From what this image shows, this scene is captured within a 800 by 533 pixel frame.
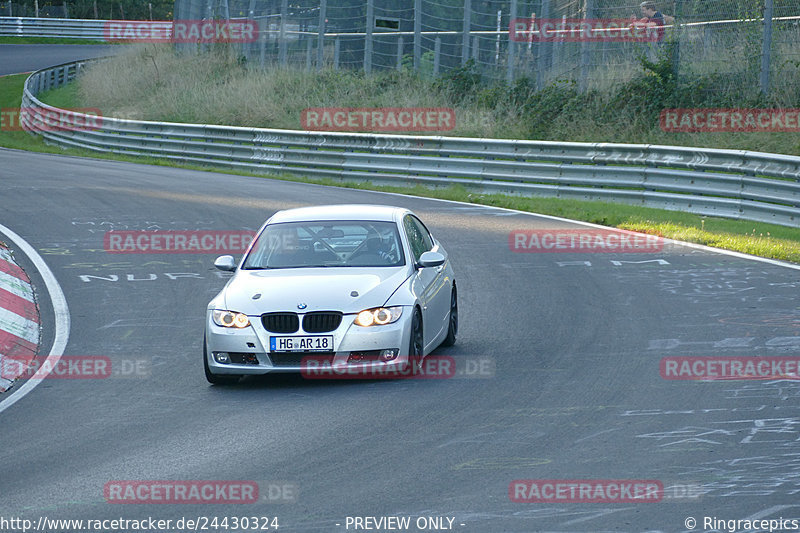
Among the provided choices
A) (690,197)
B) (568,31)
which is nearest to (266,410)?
(690,197)

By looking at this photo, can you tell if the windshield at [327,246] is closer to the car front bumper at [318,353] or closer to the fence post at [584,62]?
the car front bumper at [318,353]

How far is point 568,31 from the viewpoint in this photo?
1137 inches

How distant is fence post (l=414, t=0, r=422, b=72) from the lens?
3394 cm

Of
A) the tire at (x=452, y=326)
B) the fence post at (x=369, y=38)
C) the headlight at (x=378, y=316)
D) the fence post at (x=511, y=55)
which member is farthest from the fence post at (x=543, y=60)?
the headlight at (x=378, y=316)

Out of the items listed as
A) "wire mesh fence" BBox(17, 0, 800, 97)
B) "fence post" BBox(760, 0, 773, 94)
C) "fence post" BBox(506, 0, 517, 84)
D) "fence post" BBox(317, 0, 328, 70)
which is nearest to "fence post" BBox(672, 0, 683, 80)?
"wire mesh fence" BBox(17, 0, 800, 97)

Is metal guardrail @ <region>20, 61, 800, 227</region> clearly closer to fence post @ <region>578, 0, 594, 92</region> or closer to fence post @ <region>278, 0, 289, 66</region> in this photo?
fence post @ <region>578, 0, 594, 92</region>

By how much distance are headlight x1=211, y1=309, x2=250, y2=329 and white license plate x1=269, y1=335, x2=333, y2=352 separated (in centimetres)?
37

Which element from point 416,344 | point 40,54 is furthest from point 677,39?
point 40,54

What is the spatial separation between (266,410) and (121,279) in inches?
280

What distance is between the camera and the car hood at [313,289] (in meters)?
9.79

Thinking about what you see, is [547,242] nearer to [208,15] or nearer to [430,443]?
[430,443]

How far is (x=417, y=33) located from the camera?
114 ft

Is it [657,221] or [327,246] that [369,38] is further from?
[327,246]

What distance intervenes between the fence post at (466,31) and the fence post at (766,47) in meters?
10.2
